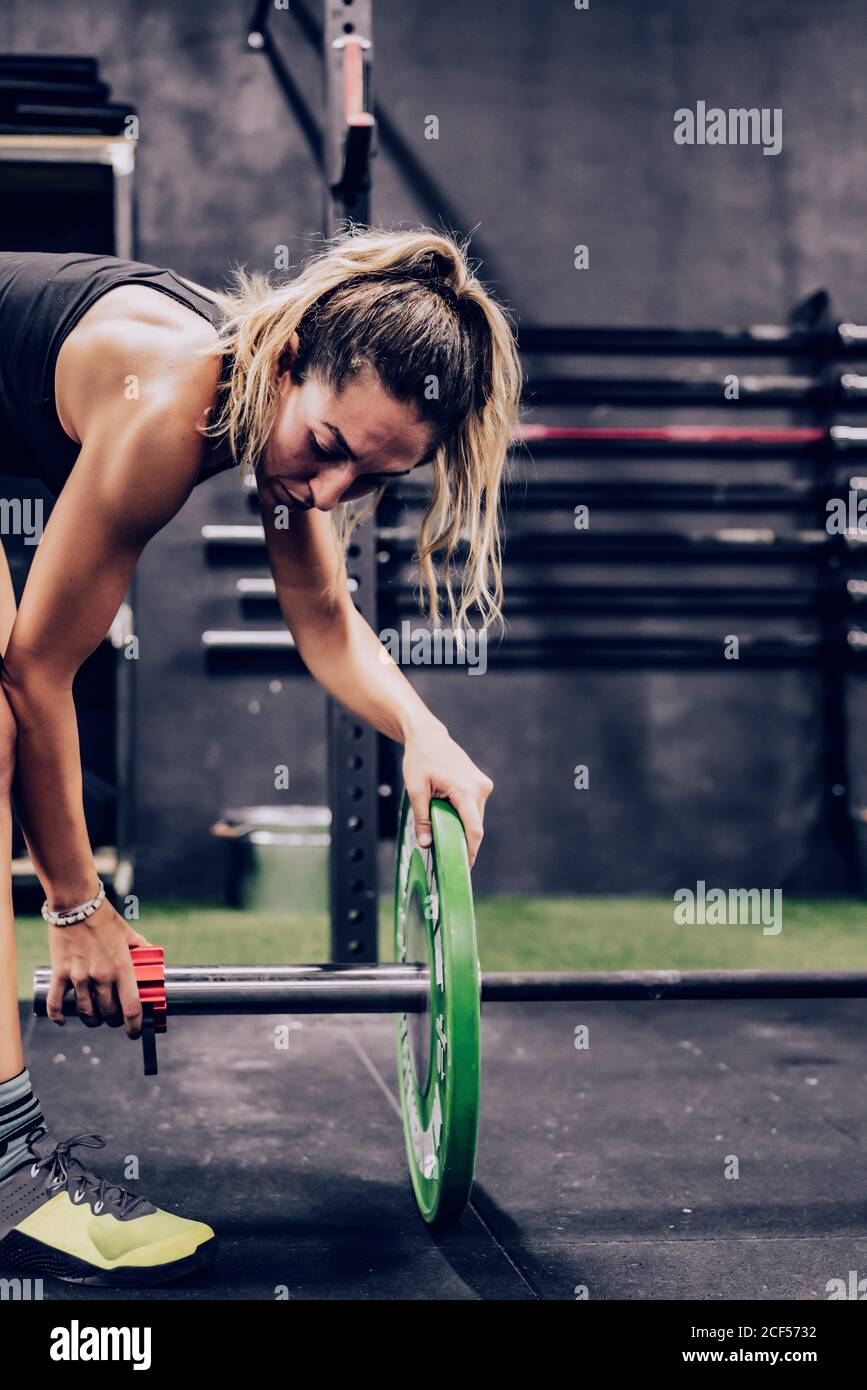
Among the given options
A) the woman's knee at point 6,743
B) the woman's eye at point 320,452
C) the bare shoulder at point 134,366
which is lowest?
the woman's knee at point 6,743

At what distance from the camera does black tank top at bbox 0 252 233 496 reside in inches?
50.9

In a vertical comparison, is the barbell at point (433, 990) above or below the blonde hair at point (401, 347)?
below

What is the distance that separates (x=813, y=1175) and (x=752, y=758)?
7.62 ft

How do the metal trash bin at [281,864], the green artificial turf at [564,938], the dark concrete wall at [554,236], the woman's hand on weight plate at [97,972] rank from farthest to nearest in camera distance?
the dark concrete wall at [554,236] < the metal trash bin at [281,864] < the green artificial turf at [564,938] < the woman's hand on weight plate at [97,972]

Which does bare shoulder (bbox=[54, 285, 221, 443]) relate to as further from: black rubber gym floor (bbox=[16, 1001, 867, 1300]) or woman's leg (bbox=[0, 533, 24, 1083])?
black rubber gym floor (bbox=[16, 1001, 867, 1300])

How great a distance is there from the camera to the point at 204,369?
1.28 meters

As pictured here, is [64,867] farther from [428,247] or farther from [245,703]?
[245,703]

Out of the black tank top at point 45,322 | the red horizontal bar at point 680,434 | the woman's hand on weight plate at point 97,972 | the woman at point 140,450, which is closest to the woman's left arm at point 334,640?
the woman at point 140,450

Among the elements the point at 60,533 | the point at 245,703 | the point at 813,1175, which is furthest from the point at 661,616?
the point at 60,533

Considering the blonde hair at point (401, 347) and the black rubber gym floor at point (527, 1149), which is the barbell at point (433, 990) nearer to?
the black rubber gym floor at point (527, 1149)

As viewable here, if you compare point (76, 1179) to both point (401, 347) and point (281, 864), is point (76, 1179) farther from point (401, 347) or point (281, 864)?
point (281, 864)

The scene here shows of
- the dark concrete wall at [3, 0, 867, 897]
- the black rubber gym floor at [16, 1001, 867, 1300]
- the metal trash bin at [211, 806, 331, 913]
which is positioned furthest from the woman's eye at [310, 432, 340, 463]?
the dark concrete wall at [3, 0, 867, 897]

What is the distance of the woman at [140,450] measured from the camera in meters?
1.26

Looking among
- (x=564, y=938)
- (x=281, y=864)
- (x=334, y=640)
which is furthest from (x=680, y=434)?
(x=334, y=640)
